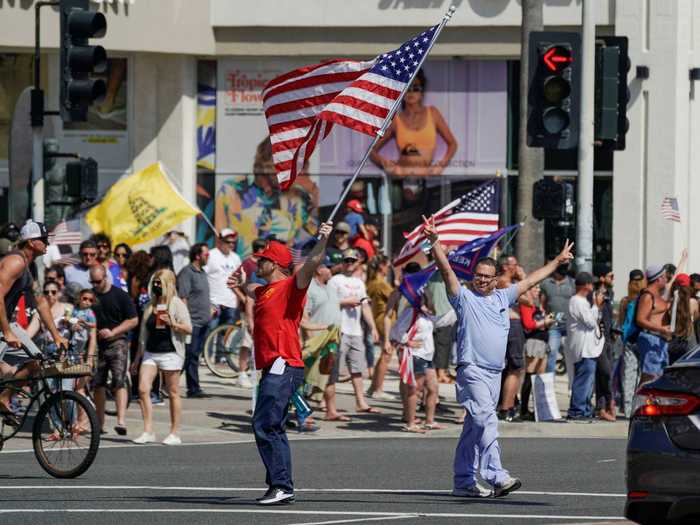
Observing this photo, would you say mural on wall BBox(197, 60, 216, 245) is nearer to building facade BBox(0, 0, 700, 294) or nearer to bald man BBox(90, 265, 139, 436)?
building facade BBox(0, 0, 700, 294)

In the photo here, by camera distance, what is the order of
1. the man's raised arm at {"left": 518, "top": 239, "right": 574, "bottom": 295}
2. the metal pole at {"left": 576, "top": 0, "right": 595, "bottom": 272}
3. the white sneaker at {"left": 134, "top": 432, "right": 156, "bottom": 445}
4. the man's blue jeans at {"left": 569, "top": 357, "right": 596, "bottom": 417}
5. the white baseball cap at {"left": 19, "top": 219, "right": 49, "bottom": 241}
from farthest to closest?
the metal pole at {"left": 576, "top": 0, "right": 595, "bottom": 272}
the man's blue jeans at {"left": 569, "top": 357, "right": 596, "bottom": 417}
the white sneaker at {"left": 134, "top": 432, "right": 156, "bottom": 445}
the white baseball cap at {"left": 19, "top": 219, "right": 49, "bottom": 241}
the man's raised arm at {"left": 518, "top": 239, "right": 574, "bottom": 295}

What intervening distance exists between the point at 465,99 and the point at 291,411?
408 inches

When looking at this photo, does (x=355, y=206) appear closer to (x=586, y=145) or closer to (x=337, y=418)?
(x=586, y=145)

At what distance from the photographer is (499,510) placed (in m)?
11.2

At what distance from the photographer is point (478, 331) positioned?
11.9m

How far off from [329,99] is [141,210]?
11.2 metres

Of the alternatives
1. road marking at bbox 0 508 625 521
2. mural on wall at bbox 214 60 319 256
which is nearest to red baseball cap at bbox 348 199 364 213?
mural on wall at bbox 214 60 319 256

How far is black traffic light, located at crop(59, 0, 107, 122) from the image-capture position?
683 inches

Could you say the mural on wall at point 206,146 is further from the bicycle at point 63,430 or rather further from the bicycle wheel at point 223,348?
the bicycle at point 63,430

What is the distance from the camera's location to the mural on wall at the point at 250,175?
90.4 feet

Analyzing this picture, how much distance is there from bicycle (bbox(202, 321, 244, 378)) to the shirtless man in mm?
5701

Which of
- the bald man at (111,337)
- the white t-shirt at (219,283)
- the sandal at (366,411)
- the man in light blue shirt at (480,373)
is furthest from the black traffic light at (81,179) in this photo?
the man in light blue shirt at (480,373)

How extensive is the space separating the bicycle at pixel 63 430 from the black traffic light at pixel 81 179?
522 centimetres

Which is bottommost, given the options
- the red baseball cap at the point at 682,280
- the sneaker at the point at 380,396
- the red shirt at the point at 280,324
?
the sneaker at the point at 380,396
